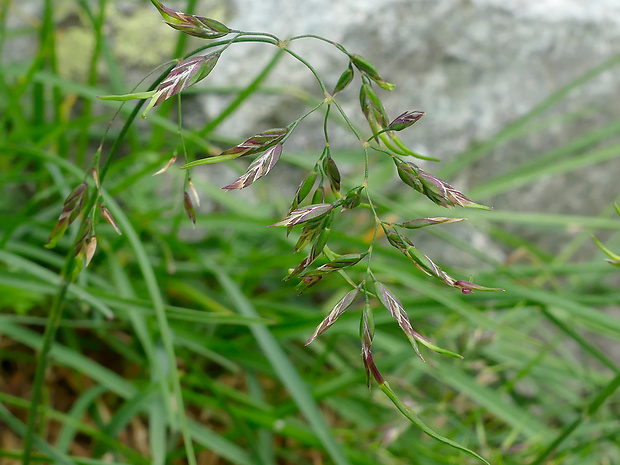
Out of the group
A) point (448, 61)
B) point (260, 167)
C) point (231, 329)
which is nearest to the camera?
point (260, 167)

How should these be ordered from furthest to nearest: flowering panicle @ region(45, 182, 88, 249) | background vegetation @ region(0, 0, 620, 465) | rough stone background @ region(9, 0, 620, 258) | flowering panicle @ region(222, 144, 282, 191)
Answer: rough stone background @ region(9, 0, 620, 258) → background vegetation @ region(0, 0, 620, 465) → flowering panicle @ region(45, 182, 88, 249) → flowering panicle @ region(222, 144, 282, 191)

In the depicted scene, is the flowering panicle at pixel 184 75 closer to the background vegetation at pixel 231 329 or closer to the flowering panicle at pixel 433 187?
the flowering panicle at pixel 433 187

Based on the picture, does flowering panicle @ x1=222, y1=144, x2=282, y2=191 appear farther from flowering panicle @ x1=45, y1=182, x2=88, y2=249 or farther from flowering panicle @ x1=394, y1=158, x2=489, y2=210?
flowering panicle @ x1=45, y1=182, x2=88, y2=249

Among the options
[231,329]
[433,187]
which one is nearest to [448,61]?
[231,329]

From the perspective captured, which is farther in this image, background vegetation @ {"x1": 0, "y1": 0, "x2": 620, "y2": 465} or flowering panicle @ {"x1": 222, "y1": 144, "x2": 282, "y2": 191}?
background vegetation @ {"x1": 0, "y1": 0, "x2": 620, "y2": 465}

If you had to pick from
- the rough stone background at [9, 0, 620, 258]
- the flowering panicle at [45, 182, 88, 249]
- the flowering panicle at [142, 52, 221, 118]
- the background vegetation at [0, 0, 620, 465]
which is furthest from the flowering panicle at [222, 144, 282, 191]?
the rough stone background at [9, 0, 620, 258]

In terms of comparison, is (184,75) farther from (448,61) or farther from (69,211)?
(448,61)
